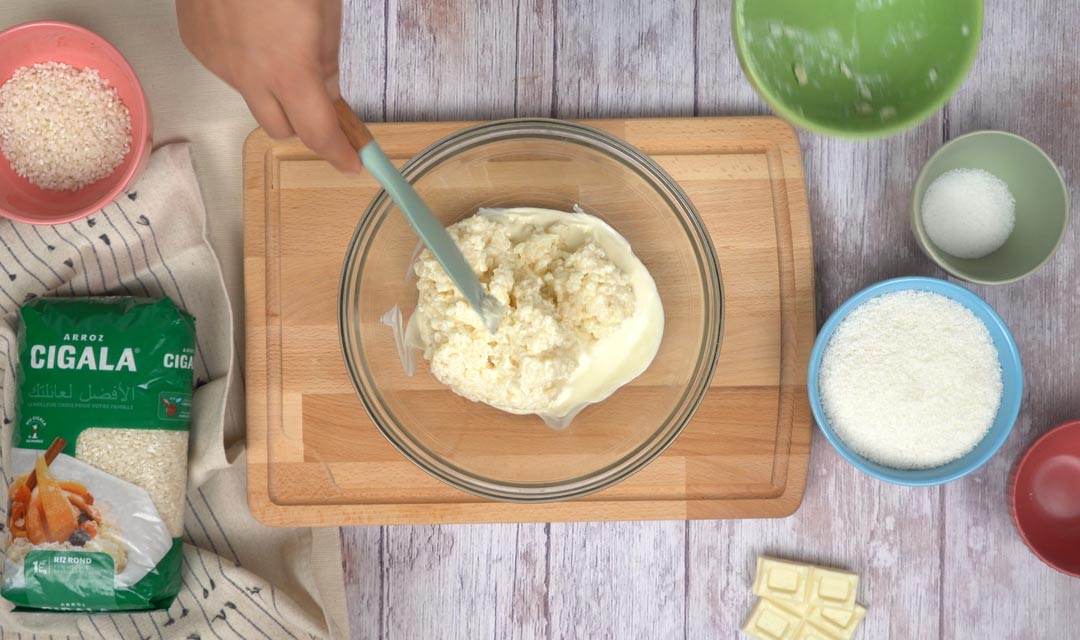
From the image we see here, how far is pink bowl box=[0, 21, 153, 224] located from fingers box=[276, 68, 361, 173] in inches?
17.5

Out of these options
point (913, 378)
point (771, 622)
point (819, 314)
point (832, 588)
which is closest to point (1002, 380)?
point (913, 378)

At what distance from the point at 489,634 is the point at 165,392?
2.15ft

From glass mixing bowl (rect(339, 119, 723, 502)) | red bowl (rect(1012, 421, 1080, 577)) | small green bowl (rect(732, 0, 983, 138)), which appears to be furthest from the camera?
red bowl (rect(1012, 421, 1080, 577))

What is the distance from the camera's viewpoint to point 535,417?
1.25 metres

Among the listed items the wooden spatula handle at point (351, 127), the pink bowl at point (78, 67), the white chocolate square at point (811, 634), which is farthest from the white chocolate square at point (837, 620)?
the pink bowl at point (78, 67)

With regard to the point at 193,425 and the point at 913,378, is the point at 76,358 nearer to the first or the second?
the point at 193,425

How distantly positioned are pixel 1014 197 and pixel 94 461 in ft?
4.85

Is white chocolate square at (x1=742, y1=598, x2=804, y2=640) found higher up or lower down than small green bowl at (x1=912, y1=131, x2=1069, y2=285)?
lower down

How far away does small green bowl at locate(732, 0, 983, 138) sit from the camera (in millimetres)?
1088

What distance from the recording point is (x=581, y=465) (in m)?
1.25

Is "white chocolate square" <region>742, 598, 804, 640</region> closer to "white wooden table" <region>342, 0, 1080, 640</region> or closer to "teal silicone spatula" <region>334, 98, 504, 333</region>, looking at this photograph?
"white wooden table" <region>342, 0, 1080, 640</region>

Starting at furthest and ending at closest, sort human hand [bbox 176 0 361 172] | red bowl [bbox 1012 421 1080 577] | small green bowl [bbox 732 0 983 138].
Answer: red bowl [bbox 1012 421 1080 577] < small green bowl [bbox 732 0 983 138] < human hand [bbox 176 0 361 172]

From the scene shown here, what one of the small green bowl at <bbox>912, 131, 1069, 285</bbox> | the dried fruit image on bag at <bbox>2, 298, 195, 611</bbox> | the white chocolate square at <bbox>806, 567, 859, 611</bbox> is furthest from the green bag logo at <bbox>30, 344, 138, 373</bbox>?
the small green bowl at <bbox>912, 131, 1069, 285</bbox>

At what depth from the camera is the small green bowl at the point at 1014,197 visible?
4.15 feet
